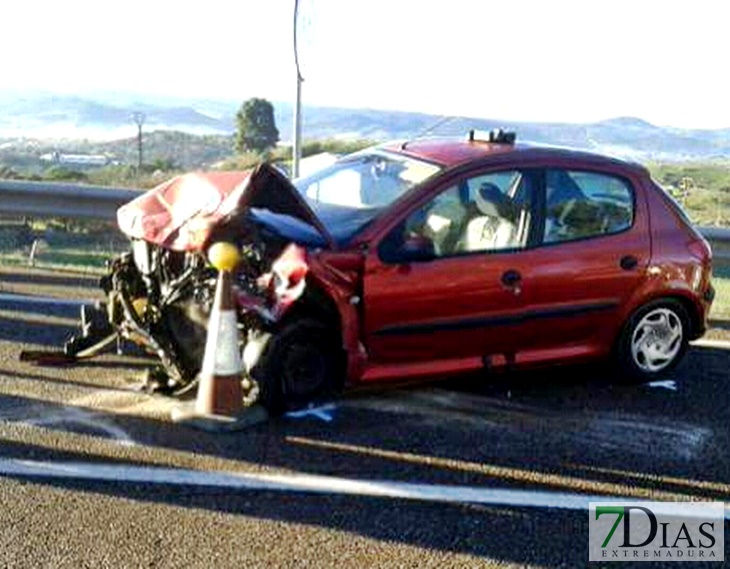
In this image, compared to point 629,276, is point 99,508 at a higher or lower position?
lower

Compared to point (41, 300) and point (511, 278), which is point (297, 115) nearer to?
point (41, 300)

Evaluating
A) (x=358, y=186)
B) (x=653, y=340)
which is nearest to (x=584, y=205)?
(x=653, y=340)

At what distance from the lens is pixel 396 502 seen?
3.82m

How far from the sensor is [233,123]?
15883mm

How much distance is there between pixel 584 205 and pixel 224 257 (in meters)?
2.39

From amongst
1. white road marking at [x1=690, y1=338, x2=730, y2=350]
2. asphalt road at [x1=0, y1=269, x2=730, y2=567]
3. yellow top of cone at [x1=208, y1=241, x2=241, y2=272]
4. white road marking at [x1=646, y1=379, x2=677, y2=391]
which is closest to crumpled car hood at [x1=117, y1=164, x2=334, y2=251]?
yellow top of cone at [x1=208, y1=241, x2=241, y2=272]

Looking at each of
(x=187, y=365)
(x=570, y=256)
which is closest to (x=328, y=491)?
(x=187, y=365)

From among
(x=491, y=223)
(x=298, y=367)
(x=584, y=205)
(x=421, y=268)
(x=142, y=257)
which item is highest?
(x=584, y=205)

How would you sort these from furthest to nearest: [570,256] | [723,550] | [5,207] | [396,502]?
[5,207] → [570,256] → [396,502] → [723,550]

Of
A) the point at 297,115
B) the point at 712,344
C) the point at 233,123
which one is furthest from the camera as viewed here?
the point at 233,123

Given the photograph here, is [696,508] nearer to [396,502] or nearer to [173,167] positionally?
[396,502]

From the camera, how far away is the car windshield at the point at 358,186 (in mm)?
5145

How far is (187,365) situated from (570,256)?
2.42m

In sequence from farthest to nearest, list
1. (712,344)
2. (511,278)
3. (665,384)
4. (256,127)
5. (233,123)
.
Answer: (233,123) < (256,127) < (712,344) < (665,384) < (511,278)
